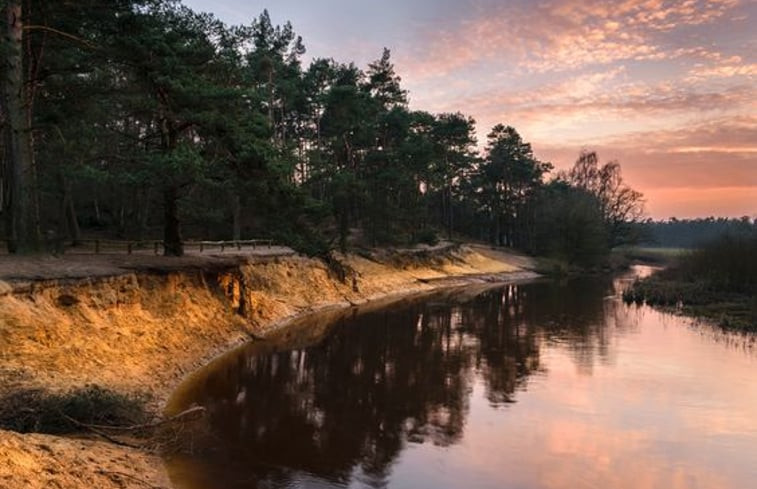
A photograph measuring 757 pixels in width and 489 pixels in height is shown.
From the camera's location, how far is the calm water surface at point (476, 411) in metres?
15.4

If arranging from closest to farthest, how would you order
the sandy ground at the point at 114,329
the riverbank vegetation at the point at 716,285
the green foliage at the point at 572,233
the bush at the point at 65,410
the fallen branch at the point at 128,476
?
the sandy ground at the point at 114,329
the fallen branch at the point at 128,476
the bush at the point at 65,410
the riverbank vegetation at the point at 716,285
the green foliage at the point at 572,233

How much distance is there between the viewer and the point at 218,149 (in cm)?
2850

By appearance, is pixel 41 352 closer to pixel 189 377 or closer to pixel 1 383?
pixel 1 383

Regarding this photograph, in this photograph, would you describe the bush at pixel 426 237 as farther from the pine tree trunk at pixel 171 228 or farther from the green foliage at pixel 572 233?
the pine tree trunk at pixel 171 228

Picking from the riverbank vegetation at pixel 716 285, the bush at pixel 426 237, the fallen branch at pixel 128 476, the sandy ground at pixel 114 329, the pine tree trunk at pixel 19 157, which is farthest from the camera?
the bush at pixel 426 237

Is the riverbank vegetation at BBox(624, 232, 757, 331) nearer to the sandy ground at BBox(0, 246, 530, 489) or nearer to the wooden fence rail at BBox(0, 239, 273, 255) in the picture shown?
the sandy ground at BBox(0, 246, 530, 489)

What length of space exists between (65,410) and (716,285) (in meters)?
54.2

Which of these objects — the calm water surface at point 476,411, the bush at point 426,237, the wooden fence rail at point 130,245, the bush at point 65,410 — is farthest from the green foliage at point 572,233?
the bush at point 65,410

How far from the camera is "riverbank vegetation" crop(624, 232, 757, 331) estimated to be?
4634cm

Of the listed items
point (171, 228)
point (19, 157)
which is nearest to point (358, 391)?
point (171, 228)

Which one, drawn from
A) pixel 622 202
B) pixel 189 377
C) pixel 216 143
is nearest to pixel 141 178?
pixel 216 143

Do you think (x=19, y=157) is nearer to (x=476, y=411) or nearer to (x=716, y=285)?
(x=476, y=411)

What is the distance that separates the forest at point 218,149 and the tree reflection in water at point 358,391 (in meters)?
7.35

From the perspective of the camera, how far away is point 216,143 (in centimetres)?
2862
